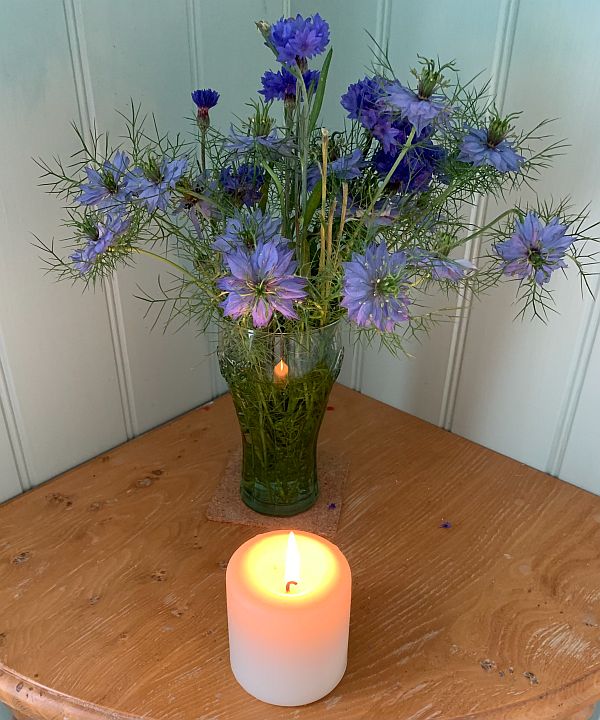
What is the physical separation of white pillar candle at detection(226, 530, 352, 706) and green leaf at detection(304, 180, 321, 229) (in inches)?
9.8

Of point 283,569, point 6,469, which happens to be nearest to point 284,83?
point 283,569

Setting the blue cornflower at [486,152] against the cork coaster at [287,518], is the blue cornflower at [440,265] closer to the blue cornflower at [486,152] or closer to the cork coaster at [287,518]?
the blue cornflower at [486,152]

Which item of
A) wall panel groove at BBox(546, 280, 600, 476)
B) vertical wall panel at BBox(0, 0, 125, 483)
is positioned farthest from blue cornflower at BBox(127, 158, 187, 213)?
wall panel groove at BBox(546, 280, 600, 476)

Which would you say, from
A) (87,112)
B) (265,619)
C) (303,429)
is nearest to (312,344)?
(303,429)

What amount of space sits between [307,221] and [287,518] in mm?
321

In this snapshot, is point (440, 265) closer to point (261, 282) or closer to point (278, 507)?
point (261, 282)

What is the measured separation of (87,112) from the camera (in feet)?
2.29

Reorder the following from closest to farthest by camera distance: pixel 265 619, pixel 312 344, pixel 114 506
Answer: pixel 265 619 → pixel 312 344 → pixel 114 506

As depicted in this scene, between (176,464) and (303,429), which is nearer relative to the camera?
(303,429)

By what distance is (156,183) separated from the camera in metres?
0.51

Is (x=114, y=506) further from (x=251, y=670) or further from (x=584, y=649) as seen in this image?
(x=584, y=649)

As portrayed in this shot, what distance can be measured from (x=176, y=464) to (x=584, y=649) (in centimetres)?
46

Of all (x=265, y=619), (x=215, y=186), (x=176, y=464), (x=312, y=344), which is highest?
(x=215, y=186)

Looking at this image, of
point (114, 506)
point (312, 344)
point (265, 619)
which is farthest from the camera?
point (114, 506)
